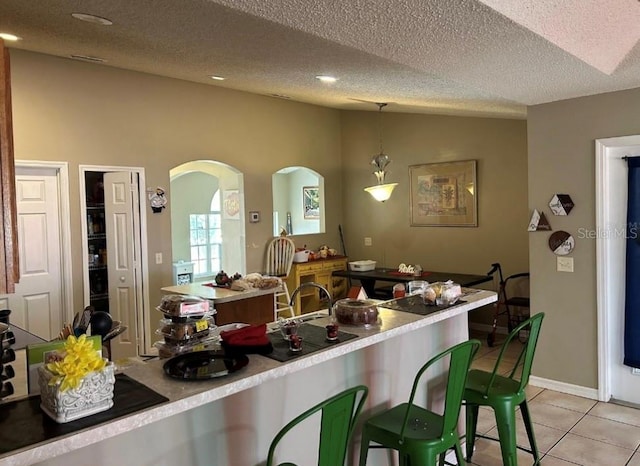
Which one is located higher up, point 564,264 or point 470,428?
point 564,264

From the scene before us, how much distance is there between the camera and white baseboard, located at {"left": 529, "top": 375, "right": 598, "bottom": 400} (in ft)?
13.0

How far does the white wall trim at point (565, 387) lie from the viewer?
3.96 m

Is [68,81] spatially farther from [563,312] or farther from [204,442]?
[563,312]

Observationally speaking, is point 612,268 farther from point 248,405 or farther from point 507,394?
point 248,405

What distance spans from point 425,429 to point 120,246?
396cm

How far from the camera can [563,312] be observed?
13.5 ft

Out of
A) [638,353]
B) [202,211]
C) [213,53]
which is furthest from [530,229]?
[202,211]

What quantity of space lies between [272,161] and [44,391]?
18.1ft

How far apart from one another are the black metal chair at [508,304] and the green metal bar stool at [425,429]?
3.51 metres

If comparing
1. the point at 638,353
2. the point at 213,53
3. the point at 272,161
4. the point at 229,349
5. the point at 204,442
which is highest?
the point at 213,53

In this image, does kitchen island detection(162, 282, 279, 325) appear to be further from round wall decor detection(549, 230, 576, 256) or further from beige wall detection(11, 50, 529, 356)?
round wall decor detection(549, 230, 576, 256)

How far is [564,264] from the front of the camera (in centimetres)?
406

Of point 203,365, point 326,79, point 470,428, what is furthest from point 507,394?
point 326,79

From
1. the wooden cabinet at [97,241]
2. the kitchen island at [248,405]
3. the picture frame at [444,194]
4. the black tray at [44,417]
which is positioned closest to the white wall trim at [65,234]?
the wooden cabinet at [97,241]
